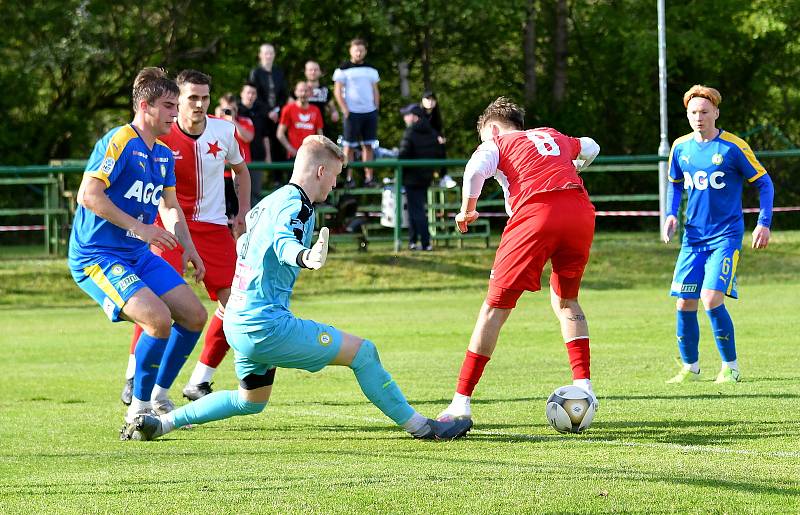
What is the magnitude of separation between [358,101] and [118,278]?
40.4 ft

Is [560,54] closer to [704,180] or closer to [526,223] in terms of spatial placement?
[704,180]

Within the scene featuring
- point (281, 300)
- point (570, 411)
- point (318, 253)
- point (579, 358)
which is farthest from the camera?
point (579, 358)

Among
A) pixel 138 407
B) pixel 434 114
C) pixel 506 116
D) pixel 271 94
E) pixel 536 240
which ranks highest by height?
pixel 271 94

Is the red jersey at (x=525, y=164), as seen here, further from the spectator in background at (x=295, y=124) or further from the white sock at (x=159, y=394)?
the spectator in background at (x=295, y=124)

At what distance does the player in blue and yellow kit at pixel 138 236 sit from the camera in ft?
25.8

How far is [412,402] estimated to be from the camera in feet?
29.7

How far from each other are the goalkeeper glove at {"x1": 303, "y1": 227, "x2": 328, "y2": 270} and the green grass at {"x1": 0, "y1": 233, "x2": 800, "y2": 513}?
98 cm

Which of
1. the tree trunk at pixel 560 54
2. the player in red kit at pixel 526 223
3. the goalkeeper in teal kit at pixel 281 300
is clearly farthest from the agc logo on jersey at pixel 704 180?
the tree trunk at pixel 560 54

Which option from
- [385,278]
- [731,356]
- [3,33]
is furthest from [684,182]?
[3,33]

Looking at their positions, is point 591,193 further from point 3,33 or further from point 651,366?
point 651,366

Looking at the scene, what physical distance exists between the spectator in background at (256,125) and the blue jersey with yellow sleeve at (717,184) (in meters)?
9.58

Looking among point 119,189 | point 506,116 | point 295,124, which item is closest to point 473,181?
point 506,116

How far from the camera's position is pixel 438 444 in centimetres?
718

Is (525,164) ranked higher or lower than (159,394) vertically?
higher
